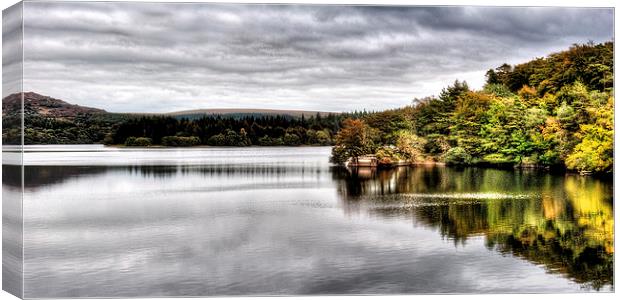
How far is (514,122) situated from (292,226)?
606cm

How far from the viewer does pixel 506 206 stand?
755 inches

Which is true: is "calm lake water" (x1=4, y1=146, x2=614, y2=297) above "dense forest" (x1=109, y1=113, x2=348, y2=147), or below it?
below

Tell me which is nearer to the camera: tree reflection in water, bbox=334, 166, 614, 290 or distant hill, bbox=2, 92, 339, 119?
distant hill, bbox=2, 92, 339, 119

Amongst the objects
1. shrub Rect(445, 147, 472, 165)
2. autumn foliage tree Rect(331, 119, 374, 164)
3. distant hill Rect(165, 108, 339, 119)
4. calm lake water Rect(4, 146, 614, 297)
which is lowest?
calm lake water Rect(4, 146, 614, 297)

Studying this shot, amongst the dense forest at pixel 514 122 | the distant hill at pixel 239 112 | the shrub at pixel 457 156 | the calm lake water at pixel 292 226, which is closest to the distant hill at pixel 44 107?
the calm lake water at pixel 292 226

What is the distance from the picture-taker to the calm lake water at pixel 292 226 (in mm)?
14516

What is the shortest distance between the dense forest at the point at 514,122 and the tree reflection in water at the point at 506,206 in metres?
0.46

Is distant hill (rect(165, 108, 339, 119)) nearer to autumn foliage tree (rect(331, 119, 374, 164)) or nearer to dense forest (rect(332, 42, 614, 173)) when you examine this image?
autumn foliage tree (rect(331, 119, 374, 164))

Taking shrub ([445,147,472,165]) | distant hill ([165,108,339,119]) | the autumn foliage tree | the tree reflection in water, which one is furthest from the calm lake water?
distant hill ([165,108,339,119])

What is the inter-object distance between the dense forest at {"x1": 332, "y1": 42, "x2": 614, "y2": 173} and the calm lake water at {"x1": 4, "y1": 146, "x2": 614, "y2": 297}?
500mm

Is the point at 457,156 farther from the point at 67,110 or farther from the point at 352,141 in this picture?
the point at 67,110

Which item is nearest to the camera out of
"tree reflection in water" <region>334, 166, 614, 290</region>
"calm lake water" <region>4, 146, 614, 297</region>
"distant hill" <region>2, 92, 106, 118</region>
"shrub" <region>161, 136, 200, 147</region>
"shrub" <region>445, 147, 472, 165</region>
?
"distant hill" <region>2, 92, 106, 118</region>

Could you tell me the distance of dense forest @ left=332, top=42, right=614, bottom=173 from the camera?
1786 cm

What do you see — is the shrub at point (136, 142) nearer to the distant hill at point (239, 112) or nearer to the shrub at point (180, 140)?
the shrub at point (180, 140)
